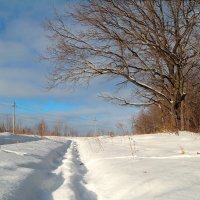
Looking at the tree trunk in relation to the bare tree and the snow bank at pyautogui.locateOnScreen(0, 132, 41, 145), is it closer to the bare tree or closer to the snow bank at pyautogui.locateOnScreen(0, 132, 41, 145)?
the snow bank at pyautogui.locateOnScreen(0, 132, 41, 145)

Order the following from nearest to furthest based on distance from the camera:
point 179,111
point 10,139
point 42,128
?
point 10,139, point 179,111, point 42,128

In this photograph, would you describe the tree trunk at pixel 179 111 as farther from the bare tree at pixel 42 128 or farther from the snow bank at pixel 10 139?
the bare tree at pixel 42 128

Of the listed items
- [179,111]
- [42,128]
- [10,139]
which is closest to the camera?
[10,139]

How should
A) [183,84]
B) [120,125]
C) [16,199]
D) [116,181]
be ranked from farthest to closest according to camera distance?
[183,84] → [120,125] → [116,181] → [16,199]

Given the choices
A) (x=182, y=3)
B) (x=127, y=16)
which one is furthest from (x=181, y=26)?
(x=127, y=16)

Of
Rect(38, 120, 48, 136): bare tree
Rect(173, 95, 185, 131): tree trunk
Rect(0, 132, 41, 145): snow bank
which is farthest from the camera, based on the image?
Rect(38, 120, 48, 136): bare tree

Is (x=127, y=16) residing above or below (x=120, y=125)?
above

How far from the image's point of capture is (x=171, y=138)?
946cm

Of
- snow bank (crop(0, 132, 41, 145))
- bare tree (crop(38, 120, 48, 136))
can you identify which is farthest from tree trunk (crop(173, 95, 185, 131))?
bare tree (crop(38, 120, 48, 136))

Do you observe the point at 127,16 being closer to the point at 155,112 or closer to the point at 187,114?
the point at 187,114

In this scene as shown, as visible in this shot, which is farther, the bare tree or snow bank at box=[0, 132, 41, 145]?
the bare tree

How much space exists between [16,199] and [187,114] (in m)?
12.2

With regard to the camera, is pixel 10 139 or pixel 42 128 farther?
pixel 42 128

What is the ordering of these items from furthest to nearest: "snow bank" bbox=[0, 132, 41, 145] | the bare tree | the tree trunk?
the bare tree < the tree trunk < "snow bank" bbox=[0, 132, 41, 145]
